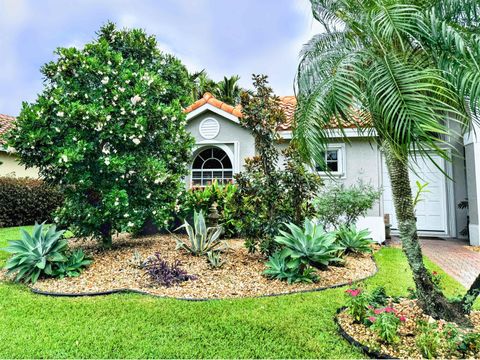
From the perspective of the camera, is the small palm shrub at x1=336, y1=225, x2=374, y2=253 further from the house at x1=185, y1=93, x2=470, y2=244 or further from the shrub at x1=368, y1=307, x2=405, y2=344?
the shrub at x1=368, y1=307, x2=405, y2=344

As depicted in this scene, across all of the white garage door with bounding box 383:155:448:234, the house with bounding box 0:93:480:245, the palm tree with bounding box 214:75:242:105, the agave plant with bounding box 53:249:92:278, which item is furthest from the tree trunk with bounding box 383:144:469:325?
the palm tree with bounding box 214:75:242:105

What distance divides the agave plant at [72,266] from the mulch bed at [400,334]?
5.23m

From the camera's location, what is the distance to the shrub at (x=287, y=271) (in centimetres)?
606

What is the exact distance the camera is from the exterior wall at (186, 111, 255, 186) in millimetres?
12594

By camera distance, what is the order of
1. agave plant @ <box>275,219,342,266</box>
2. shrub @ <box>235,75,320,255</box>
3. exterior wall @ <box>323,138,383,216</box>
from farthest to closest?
exterior wall @ <box>323,138,383,216</box>
shrub @ <box>235,75,320,255</box>
agave plant @ <box>275,219,342,266</box>

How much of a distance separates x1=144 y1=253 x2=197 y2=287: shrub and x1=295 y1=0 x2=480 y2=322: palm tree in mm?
3794

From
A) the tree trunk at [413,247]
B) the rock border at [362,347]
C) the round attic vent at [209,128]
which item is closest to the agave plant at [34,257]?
the rock border at [362,347]

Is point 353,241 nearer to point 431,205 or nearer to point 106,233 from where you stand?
point 431,205

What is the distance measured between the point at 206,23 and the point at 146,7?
1812mm

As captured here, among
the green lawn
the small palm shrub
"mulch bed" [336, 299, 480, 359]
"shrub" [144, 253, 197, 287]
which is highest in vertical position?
the small palm shrub

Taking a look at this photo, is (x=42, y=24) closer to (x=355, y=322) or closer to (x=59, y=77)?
(x=59, y=77)

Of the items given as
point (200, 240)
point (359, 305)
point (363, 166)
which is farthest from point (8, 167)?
point (359, 305)

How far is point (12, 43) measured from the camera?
10.1 meters

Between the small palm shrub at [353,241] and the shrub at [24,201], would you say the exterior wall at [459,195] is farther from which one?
the shrub at [24,201]
